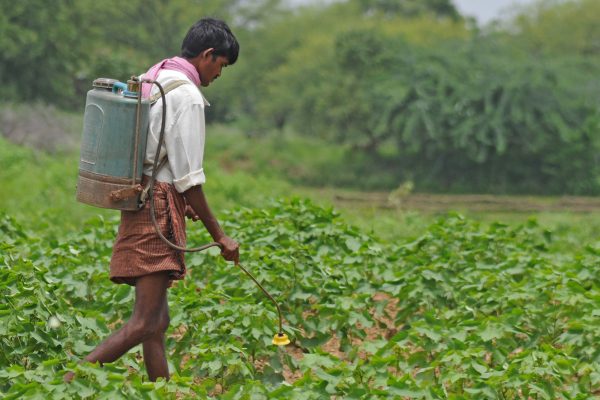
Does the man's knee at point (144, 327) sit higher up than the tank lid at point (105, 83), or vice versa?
the tank lid at point (105, 83)

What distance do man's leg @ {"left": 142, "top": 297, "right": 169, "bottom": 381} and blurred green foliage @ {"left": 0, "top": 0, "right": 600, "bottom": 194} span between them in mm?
24514

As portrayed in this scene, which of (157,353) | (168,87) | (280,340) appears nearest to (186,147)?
(168,87)

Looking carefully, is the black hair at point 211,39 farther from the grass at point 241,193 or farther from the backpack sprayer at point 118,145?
the grass at point 241,193

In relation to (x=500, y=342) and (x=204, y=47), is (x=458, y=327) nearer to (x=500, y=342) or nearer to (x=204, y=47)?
(x=500, y=342)

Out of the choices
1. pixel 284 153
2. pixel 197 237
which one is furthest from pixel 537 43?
pixel 197 237

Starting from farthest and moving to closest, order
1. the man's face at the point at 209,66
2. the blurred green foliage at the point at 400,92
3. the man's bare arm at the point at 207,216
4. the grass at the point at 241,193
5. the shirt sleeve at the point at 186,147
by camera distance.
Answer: the blurred green foliage at the point at 400,92 → the grass at the point at 241,193 → the man's face at the point at 209,66 → the man's bare arm at the point at 207,216 → the shirt sleeve at the point at 186,147

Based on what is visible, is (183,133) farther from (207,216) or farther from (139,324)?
(139,324)

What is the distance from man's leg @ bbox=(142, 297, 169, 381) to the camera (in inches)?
206

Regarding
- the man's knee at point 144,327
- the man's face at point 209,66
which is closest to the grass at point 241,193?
the man's face at point 209,66

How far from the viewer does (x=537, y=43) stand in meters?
51.5

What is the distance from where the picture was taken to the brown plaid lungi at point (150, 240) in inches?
201

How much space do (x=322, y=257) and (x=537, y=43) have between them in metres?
45.6

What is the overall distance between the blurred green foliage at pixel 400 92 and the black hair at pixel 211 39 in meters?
24.5

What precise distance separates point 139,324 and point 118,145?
2.69ft
